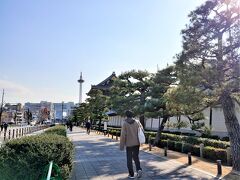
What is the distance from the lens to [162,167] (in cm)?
1172

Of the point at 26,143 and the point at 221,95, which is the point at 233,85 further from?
the point at 26,143

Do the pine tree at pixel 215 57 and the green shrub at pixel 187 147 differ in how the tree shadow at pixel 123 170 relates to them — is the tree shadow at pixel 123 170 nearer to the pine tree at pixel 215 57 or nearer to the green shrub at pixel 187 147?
the pine tree at pixel 215 57

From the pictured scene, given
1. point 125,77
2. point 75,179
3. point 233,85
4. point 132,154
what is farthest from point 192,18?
point 125,77

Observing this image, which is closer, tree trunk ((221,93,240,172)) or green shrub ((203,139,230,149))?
tree trunk ((221,93,240,172))

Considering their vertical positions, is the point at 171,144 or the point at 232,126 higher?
the point at 232,126

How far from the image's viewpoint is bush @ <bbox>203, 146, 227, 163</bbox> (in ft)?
46.5

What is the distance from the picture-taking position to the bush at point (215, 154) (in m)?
14.2

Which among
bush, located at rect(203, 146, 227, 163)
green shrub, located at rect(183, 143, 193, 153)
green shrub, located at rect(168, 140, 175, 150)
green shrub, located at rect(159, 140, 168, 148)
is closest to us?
bush, located at rect(203, 146, 227, 163)

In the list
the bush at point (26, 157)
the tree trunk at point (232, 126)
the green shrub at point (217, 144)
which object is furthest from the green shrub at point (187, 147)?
the bush at point (26, 157)

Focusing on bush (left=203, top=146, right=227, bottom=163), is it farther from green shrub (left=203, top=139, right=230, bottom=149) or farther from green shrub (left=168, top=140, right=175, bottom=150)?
green shrub (left=168, top=140, right=175, bottom=150)

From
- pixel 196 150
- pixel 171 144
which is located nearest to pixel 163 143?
pixel 171 144

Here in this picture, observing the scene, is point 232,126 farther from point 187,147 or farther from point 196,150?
point 187,147

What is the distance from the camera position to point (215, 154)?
48.1 feet

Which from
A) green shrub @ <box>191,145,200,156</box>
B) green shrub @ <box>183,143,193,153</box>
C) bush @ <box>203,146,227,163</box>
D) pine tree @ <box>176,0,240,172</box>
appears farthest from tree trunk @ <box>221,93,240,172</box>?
green shrub @ <box>183,143,193,153</box>
